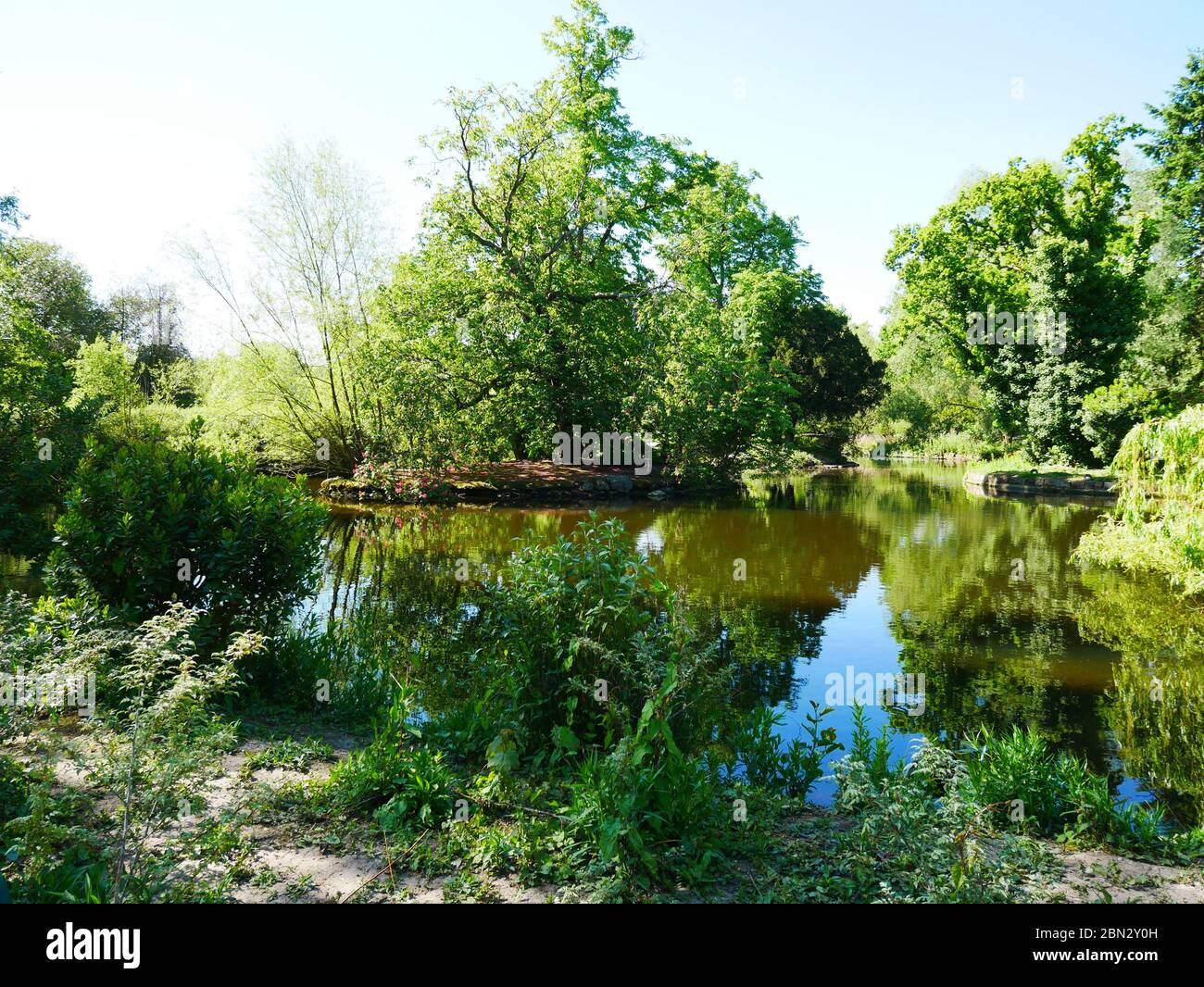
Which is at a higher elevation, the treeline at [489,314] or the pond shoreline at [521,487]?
the treeline at [489,314]

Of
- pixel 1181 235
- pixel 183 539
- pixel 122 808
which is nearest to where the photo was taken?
pixel 122 808

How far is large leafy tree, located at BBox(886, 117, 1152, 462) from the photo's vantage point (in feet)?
93.6

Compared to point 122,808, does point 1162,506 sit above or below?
above

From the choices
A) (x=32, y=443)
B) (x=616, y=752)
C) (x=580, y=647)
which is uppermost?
(x=32, y=443)

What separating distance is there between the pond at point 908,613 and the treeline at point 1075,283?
10349mm

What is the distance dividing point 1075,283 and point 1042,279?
4.06 feet

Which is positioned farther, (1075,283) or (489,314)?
(1075,283)

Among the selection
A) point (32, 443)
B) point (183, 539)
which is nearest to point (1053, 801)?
point (183, 539)

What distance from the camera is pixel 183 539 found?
6.01 metres

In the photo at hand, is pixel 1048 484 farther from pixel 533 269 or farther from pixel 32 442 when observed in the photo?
pixel 32 442

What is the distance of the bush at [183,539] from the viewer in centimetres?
578

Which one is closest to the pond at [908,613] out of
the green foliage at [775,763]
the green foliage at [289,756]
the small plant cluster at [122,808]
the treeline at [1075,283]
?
the green foliage at [775,763]

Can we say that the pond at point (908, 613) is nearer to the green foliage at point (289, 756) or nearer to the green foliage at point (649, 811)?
the green foliage at point (649, 811)

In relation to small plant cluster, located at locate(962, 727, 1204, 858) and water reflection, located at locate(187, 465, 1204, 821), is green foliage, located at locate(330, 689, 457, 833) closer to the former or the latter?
water reflection, located at locate(187, 465, 1204, 821)
